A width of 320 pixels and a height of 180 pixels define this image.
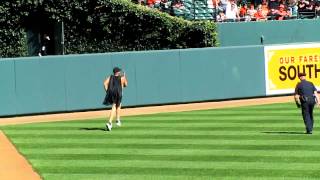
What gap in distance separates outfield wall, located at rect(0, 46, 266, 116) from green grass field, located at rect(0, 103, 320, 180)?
3.09m

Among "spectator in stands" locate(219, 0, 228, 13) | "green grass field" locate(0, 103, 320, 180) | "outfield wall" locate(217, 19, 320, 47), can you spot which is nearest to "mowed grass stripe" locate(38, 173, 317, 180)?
"green grass field" locate(0, 103, 320, 180)

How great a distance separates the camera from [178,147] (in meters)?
14.6

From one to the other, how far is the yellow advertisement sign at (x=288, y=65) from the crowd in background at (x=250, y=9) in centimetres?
385

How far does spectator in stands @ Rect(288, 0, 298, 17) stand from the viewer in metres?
31.1

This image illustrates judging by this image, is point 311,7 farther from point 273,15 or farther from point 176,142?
point 176,142

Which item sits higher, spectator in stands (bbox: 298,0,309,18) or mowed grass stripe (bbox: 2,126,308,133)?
spectator in stands (bbox: 298,0,309,18)

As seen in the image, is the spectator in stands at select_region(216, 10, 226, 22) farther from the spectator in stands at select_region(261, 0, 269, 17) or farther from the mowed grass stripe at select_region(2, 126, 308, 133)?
the mowed grass stripe at select_region(2, 126, 308, 133)

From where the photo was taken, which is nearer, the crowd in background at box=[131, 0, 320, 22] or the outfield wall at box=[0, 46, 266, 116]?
the outfield wall at box=[0, 46, 266, 116]

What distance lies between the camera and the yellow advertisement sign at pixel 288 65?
2658 cm

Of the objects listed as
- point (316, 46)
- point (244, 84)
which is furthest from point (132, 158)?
point (316, 46)

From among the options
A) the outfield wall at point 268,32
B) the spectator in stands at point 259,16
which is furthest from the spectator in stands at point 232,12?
the spectator in stands at point 259,16

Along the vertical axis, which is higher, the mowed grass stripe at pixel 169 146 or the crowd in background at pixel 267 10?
the crowd in background at pixel 267 10

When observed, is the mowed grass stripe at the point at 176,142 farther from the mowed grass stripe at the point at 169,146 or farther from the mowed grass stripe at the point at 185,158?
the mowed grass stripe at the point at 185,158

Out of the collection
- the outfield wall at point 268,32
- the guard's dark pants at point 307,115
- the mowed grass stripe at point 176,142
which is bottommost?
the mowed grass stripe at point 176,142
